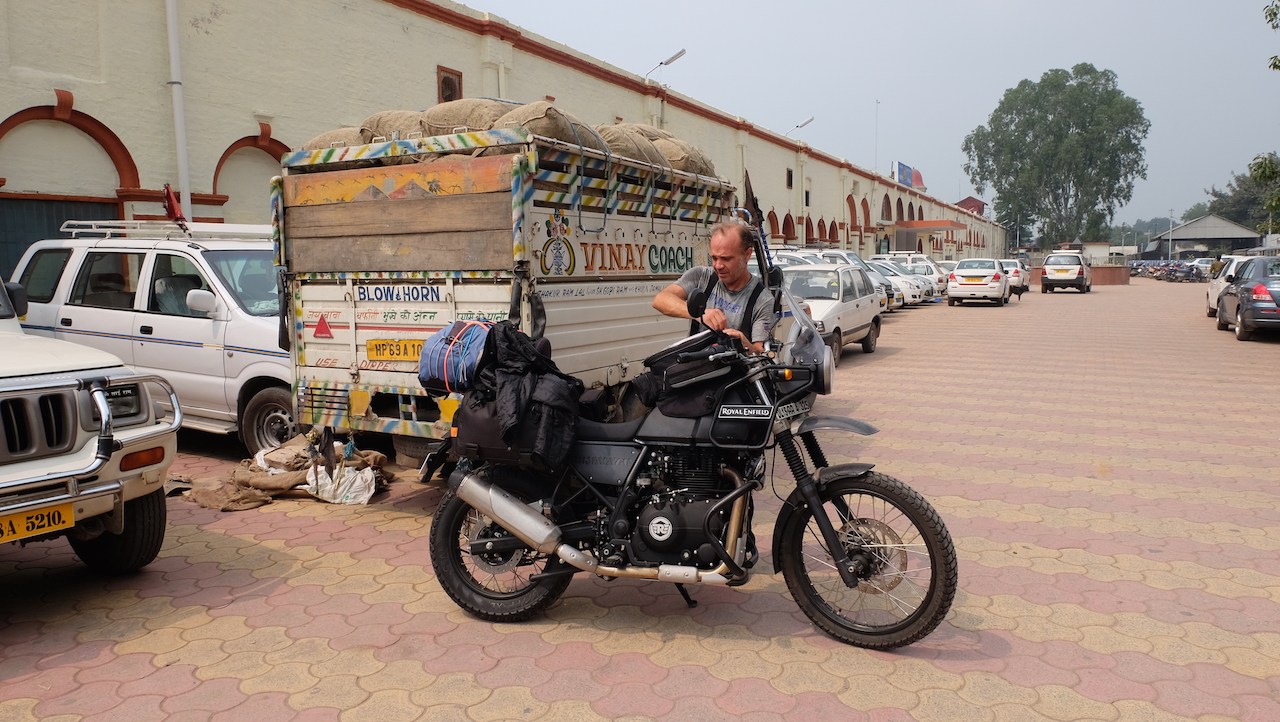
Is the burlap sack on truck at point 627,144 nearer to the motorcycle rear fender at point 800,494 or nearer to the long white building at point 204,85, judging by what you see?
the motorcycle rear fender at point 800,494

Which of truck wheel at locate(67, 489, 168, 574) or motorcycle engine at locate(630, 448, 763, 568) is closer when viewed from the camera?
motorcycle engine at locate(630, 448, 763, 568)

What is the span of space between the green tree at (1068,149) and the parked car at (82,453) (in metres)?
86.2

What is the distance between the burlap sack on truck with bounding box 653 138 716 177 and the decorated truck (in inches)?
32.2

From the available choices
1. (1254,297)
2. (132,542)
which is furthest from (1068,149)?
(132,542)

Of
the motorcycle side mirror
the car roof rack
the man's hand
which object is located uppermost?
the car roof rack

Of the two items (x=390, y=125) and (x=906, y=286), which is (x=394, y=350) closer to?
(x=390, y=125)

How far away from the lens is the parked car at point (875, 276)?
21.3 meters

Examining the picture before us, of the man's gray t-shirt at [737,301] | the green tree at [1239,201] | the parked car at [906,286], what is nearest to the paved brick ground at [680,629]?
the man's gray t-shirt at [737,301]

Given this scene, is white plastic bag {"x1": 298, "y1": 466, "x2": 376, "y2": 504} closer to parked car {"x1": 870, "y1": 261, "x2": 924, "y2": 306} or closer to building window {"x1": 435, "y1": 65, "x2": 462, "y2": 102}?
building window {"x1": 435, "y1": 65, "x2": 462, "y2": 102}

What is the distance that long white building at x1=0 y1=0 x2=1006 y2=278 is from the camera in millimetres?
10898

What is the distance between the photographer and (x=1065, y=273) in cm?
3788

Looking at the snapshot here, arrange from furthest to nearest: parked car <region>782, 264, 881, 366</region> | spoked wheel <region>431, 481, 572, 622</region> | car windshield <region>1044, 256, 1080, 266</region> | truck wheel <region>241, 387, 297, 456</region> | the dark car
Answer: car windshield <region>1044, 256, 1080, 266</region> < the dark car < parked car <region>782, 264, 881, 366</region> < truck wheel <region>241, 387, 297, 456</region> < spoked wheel <region>431, 481, 572, 622</region>

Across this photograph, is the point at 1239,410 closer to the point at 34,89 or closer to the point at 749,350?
the point at 749,350

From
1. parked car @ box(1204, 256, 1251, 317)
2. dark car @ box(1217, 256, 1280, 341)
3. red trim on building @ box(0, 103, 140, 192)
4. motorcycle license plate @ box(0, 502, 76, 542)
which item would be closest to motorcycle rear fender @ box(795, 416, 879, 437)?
motorcycle license plate @ box(0, 502, 76, 542)
